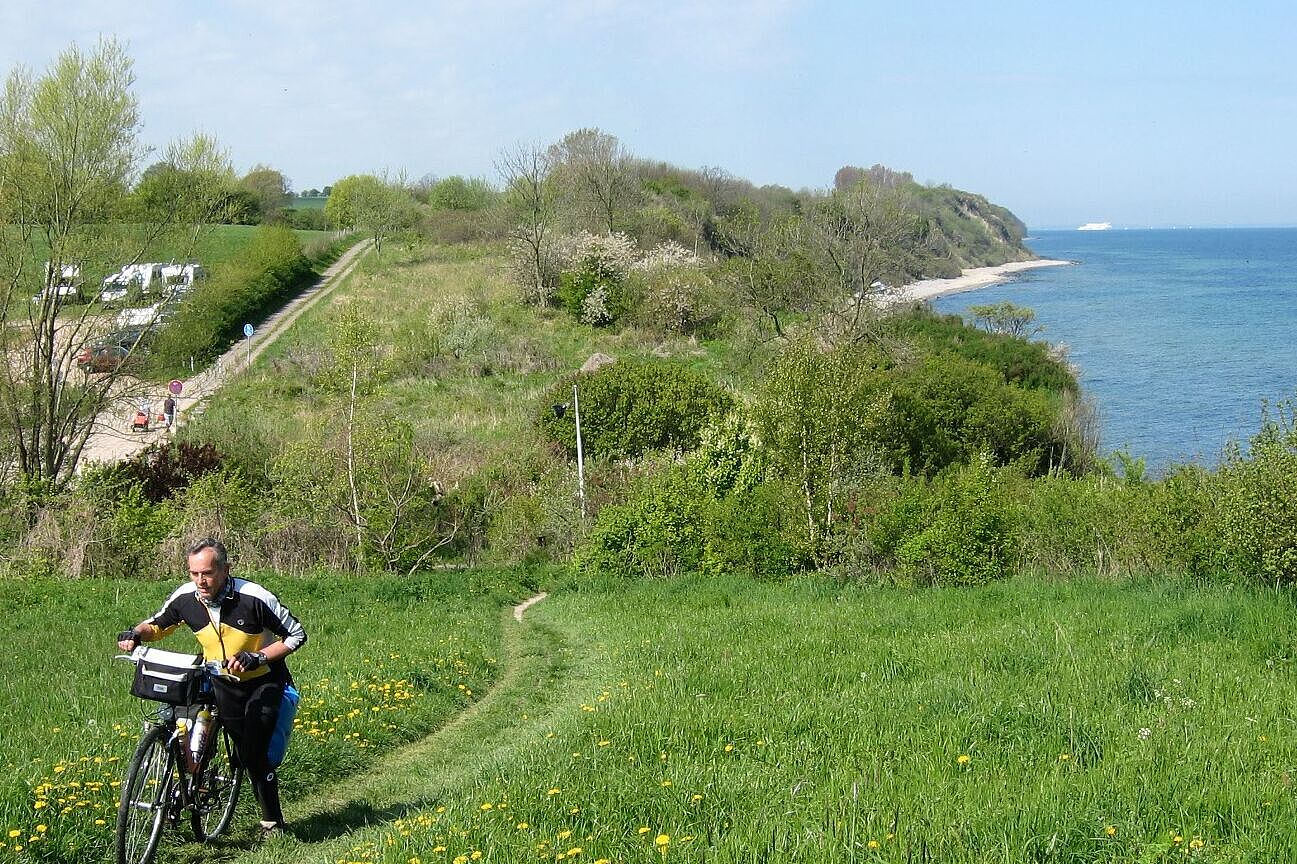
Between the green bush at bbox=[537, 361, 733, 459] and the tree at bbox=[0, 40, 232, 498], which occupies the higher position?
the tree at bbox=[0, 40, 232, 498]

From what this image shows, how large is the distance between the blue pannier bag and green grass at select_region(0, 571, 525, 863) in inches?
35.8

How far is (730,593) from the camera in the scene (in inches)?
707

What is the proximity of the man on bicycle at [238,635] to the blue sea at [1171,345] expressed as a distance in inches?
591

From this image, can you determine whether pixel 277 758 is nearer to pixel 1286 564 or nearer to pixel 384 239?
pixel 1286 564

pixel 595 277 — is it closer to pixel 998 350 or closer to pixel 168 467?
pixel 998 350

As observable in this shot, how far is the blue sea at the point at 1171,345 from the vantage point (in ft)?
154

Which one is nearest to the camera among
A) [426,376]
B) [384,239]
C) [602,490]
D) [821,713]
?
[821,713]

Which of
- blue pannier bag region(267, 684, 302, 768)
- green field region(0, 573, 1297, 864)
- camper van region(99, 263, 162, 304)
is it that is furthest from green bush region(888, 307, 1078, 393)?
blue pannier bag region(267, 684, 302, 768)

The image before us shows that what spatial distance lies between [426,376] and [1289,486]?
38.1m

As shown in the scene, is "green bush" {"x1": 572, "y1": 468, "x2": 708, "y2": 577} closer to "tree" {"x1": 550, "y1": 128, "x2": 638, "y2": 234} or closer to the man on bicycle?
the man on bicycle

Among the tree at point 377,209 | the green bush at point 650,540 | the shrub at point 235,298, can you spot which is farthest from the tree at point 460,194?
the green bush at point 650,540

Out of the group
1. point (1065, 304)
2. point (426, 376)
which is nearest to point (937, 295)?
point (1065, 304)

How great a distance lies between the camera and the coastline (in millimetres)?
118981

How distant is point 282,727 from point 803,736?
3678 millimetres
